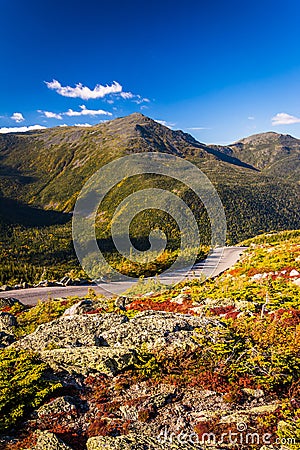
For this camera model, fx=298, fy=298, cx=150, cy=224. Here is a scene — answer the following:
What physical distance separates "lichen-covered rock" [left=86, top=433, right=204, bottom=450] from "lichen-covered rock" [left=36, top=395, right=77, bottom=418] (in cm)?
135

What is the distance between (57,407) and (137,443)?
2.39 m

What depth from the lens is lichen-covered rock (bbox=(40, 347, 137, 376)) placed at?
8852 mm

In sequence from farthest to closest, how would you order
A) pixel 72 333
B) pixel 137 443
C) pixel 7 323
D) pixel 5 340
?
pixel 7 323, pixel 5 340, pixel 72 333, pixel 137 443

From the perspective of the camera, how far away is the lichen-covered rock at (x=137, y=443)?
5941 mm

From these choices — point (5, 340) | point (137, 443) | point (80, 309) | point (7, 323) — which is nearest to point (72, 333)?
point (5, 340)

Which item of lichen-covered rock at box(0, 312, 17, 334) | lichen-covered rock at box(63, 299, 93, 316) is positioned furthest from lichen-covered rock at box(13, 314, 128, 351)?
lichen-covered rock at box(0, 312, 17, 334)

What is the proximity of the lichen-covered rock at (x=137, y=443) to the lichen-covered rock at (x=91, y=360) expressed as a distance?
2.58 metres

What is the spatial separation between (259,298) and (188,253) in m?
25.8

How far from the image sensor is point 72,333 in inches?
437

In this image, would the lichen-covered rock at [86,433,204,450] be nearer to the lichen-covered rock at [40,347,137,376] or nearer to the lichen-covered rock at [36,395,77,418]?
the lichen-covered rock at [36,395,77,418]

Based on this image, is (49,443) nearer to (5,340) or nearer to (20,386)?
(20,386)

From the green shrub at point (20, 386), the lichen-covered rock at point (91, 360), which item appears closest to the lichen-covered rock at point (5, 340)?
the green shrub at point (20, 386)

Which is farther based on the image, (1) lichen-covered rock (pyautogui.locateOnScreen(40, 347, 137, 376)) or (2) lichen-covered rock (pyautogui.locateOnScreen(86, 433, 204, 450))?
(1) lichen-covered rock (pyautogui.locateOnScreen(40, 347, 137, 376))

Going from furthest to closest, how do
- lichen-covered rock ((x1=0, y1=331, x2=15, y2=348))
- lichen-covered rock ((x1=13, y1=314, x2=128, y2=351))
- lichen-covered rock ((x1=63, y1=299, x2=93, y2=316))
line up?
lichen-covered rock ((x1=63, y1=299, x2=93, y2=316)) → lichen-covered rock ((x1=0, y1=331, x2=15, y2=348)) → lichen-covered rock ((x1=13, y1=314, x2=128, y2=351))
